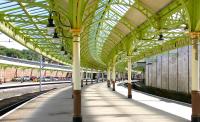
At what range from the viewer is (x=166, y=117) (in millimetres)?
20391

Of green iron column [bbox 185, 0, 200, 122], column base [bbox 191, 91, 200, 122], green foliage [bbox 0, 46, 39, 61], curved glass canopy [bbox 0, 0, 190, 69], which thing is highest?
green foliage [bbox 0, 46, 39, 61]

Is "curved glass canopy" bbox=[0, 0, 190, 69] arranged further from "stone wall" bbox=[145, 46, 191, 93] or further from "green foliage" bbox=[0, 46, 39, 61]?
"green foliage" bbox=[0, 46, 39, 61]

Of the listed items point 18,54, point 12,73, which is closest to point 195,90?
point 12,73

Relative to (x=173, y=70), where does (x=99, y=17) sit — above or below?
above

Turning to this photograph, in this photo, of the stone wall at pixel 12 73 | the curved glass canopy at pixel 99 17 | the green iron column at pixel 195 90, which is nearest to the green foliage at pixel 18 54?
the stone wall at pixel 12 73

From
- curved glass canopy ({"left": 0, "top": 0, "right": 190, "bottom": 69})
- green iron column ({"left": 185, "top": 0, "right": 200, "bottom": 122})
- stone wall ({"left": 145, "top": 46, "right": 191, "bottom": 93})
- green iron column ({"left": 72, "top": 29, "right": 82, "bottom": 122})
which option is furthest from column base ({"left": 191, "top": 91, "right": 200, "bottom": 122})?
stone wall ({"left": 145, "top": 46, "right": 191, "bottom": 93})

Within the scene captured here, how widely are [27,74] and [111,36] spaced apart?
7071 cm

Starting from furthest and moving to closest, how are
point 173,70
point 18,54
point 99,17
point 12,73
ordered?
point 18,54 < point 12,73 < point 173,70 < point 99,17

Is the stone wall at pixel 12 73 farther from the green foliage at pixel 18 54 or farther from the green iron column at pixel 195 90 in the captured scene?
the green iron column at pixel 195 90

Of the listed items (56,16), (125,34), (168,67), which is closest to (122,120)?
(56,16)

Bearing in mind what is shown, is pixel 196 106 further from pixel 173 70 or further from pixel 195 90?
pixel 173 70

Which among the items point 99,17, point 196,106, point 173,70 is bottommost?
point 196,106

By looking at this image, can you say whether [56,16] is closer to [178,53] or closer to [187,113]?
[187,113]

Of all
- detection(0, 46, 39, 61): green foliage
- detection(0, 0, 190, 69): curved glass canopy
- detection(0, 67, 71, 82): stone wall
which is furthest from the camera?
detection(0, 46, 39, 61): green foliage
